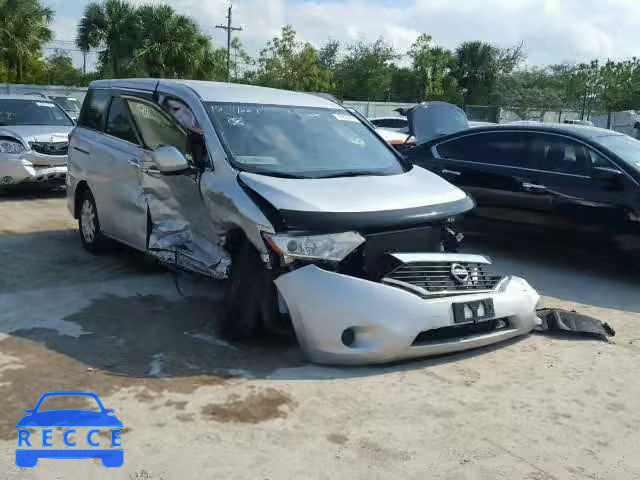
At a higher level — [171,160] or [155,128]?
[155,128]

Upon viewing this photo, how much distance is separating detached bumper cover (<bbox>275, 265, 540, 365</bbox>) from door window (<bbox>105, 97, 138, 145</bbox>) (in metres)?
2.81

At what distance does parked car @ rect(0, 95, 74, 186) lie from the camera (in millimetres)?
10195

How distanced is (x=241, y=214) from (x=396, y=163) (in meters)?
1.65

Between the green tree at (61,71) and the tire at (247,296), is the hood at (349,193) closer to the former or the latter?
the tire at (247,296)

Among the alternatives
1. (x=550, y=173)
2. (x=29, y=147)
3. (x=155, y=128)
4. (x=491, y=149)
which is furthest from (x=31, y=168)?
(x=550, y=173)

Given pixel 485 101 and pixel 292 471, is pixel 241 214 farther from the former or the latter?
pixel 485 101

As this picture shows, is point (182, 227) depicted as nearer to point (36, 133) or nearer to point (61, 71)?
point (36, 133)

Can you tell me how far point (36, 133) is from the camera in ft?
34.7

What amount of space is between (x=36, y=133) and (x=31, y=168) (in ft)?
2.13

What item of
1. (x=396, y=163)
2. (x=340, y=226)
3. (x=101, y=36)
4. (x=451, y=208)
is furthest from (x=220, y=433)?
(x=101, y=36)

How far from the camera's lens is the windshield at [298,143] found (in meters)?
4.88

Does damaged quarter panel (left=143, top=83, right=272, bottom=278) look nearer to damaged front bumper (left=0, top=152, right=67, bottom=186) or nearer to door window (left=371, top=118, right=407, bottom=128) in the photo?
damaged front bumper (left=0, top=152, right=67, bottom=186)

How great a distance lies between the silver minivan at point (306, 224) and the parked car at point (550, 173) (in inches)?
87.0

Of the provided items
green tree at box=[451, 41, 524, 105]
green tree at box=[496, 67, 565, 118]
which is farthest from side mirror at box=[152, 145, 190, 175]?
green tree at box=[451, 41, 524, 105]
